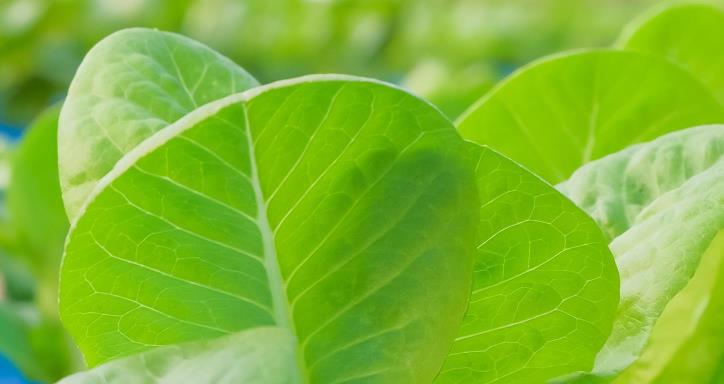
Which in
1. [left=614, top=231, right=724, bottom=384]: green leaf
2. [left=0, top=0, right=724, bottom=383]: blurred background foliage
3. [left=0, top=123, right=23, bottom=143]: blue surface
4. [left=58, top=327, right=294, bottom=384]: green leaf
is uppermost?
[left=0, top=0, right=724, bottom=383]: blurred background foliage

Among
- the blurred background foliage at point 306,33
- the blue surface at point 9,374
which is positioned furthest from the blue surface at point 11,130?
the blue surface at point 9,374

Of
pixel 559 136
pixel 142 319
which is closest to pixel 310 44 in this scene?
pixel 559 136

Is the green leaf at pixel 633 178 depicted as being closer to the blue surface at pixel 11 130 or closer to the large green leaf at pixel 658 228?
the large green leaf at pixel 658 228

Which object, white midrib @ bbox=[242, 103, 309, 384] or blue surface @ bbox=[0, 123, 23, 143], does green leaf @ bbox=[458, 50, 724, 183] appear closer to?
white midrib @ bbox=[242, 103, 309, 384]

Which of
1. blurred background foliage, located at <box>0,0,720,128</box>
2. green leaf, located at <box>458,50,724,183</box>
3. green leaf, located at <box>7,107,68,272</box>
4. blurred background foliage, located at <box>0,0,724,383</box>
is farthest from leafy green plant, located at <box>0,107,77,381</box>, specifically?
blurred background foliage, located at <box>0,0,720,128</box>

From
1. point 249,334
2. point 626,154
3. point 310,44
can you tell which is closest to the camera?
point 249,334

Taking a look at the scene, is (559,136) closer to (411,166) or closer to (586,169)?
(586,169)

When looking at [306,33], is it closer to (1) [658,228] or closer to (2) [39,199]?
(2) [39,199]
